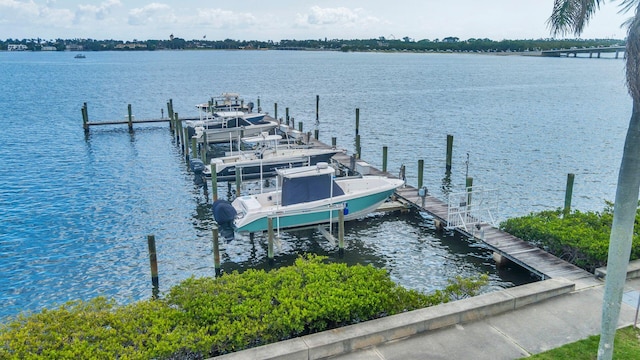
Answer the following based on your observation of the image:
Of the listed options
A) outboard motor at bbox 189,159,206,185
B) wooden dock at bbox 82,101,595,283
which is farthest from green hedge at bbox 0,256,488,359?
outboard motor at bbox 189,159,206,185

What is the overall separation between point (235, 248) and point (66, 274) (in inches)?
259

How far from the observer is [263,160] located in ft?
95.8

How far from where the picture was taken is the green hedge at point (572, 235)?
1531 cm

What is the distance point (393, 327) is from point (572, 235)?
8.91m

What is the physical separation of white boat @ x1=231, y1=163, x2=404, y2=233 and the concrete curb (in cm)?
947

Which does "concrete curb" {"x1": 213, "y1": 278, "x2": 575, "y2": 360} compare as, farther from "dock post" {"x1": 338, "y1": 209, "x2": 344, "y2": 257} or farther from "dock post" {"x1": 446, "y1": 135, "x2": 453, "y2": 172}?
"dock post" {"x1": 446, "y1": 135, "x2": 453, "y2": 172}

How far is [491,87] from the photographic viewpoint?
8888 centimetres

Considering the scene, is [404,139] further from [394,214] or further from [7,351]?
[7,351]

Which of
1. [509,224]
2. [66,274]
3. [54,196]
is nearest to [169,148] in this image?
[54,196]

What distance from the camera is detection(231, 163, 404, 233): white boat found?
68.2 ft

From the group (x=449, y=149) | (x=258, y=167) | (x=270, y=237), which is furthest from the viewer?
(x=449, y=149)

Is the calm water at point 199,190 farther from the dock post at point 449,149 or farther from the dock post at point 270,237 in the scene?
the dock post at point 270,237

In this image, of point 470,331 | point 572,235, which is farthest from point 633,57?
point 572,235

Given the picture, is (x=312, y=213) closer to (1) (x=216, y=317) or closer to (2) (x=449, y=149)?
(1) (x=216, y=317)
